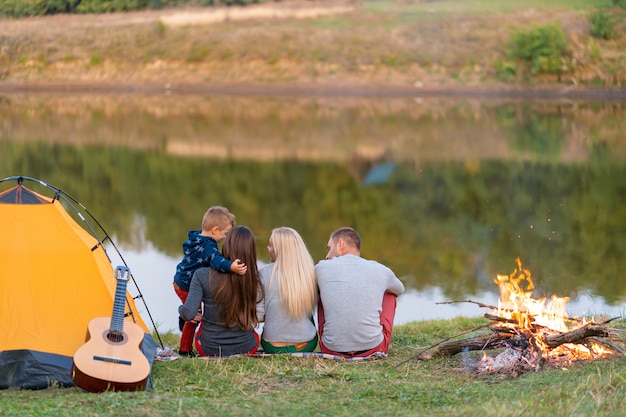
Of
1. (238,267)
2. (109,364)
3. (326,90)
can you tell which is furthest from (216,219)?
(326,90)

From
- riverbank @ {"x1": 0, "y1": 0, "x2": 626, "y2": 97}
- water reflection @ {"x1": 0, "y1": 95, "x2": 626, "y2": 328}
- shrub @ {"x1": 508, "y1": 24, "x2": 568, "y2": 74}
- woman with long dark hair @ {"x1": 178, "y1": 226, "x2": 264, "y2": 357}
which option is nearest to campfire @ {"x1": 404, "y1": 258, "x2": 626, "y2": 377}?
woman with long dark hair @ {"x1": 178, "y1": 226, "x2": 264, "y2": 357}

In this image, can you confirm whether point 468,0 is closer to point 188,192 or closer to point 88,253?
point 188,192

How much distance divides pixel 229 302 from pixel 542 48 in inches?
1797

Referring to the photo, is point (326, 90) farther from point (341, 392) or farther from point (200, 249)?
point (341, 392)

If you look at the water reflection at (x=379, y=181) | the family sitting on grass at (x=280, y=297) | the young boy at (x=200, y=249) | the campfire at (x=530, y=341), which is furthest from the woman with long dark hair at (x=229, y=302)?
the water reflection at (x=379, y=181)

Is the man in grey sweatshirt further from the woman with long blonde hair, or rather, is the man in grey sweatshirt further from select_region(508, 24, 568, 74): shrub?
select_region(508, 24, 568, 74): shrub

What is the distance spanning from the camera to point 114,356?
6547mm

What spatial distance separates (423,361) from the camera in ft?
24.6

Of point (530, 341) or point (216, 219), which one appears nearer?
point (530, 341)

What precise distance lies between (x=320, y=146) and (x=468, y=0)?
123ft

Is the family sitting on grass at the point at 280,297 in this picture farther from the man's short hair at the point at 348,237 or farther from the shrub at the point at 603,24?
the shrub at the point at 603,24

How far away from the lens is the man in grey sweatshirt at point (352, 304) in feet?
24.6

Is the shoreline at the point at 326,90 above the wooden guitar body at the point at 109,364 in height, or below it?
above

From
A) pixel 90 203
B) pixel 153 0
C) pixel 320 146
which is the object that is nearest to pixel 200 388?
pixel 90 203
